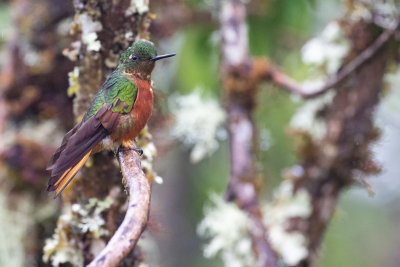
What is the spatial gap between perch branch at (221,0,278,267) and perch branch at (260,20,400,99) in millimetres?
138

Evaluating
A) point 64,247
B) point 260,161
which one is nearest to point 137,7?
point 64,247

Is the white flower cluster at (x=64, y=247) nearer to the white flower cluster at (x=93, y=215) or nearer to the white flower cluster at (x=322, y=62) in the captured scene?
the white flower cluster at (x=93, y=215)

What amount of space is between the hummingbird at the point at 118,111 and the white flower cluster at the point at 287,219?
1.66 m

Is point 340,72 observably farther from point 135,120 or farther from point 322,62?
point 135,120

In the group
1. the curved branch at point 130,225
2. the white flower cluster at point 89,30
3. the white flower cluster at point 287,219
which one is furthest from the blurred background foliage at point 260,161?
the curved branch at point 130,225

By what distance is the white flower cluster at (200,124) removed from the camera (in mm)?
3777

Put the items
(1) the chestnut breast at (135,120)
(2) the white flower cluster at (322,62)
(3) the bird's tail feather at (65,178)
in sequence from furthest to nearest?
(2) the white flower cluster at (322,62)
(1) the chestnut breast at (135,120)
(3) the bird's tail feather at (65,178)

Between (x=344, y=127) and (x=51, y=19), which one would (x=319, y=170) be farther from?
(x=51, y=19)

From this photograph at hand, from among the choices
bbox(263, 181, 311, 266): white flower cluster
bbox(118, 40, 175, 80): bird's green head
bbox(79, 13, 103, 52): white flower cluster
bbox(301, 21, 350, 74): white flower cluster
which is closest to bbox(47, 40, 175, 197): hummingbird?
bbox(118, 40, 175, 80): bird's green head

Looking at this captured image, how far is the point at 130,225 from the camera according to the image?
→ 129cm

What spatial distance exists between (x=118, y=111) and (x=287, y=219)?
6.01ft

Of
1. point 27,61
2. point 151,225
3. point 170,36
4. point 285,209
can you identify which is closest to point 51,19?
point 27,61

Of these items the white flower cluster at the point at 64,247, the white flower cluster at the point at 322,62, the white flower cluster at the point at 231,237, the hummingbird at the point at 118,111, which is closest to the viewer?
the hummingbird at the point at 118,111

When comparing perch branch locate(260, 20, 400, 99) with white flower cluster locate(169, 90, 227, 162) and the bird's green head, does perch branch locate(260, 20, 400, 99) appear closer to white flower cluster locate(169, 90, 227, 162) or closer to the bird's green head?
white flower cluster locate(169, 90, 227, 162)
